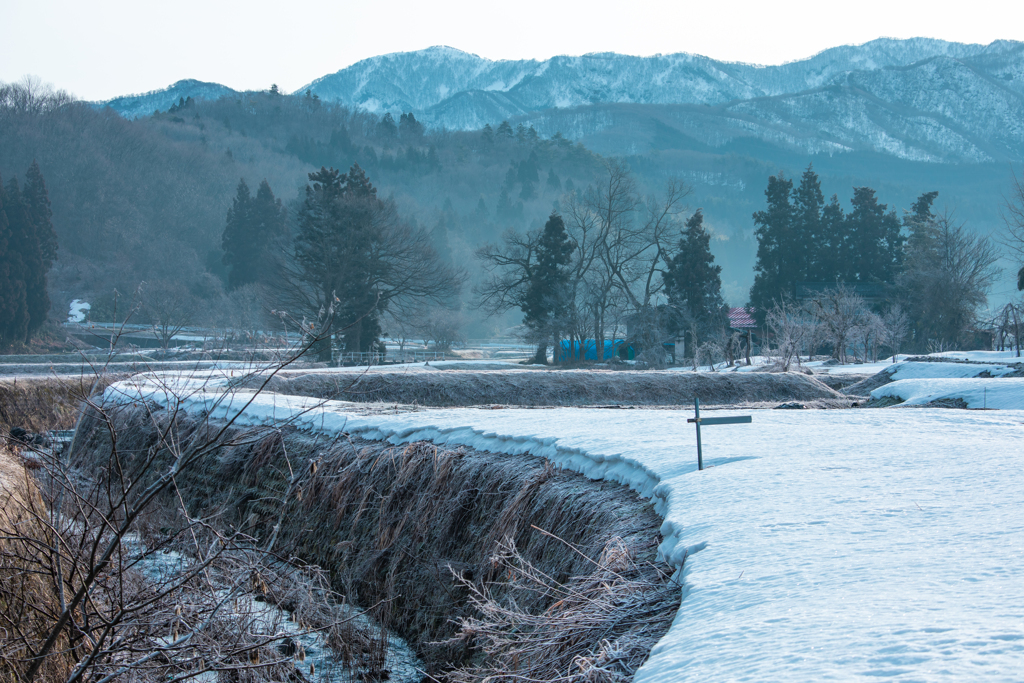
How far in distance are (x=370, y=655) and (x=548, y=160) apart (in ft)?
393

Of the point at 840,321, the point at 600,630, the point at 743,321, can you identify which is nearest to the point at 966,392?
the point at 600,630

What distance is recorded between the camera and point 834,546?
12.7ft

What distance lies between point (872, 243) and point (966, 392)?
131ft

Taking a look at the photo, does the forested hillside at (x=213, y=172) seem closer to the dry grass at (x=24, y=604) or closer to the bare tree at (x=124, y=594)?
the bare tree at (x=124, y=594)

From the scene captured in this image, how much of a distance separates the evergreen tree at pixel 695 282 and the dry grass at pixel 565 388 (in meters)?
22.7

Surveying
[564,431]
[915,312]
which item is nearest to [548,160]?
[915,312]

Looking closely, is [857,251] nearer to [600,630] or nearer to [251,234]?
[251,234]

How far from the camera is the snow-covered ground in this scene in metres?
2.67

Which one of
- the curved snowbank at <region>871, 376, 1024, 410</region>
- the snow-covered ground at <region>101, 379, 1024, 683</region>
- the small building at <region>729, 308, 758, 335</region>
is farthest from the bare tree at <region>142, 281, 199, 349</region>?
the snow-covered ground at <region>101, 379, 1024, 683</region>

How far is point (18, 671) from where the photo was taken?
14.5ft

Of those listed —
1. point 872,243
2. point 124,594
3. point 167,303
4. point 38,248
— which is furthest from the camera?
point 167,303

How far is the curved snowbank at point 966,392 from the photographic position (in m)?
14.9

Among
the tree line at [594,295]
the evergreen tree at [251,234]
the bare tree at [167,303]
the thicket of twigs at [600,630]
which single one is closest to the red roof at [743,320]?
the tree line at [594,295]

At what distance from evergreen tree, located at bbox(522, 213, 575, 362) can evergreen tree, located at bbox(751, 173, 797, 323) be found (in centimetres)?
1561
